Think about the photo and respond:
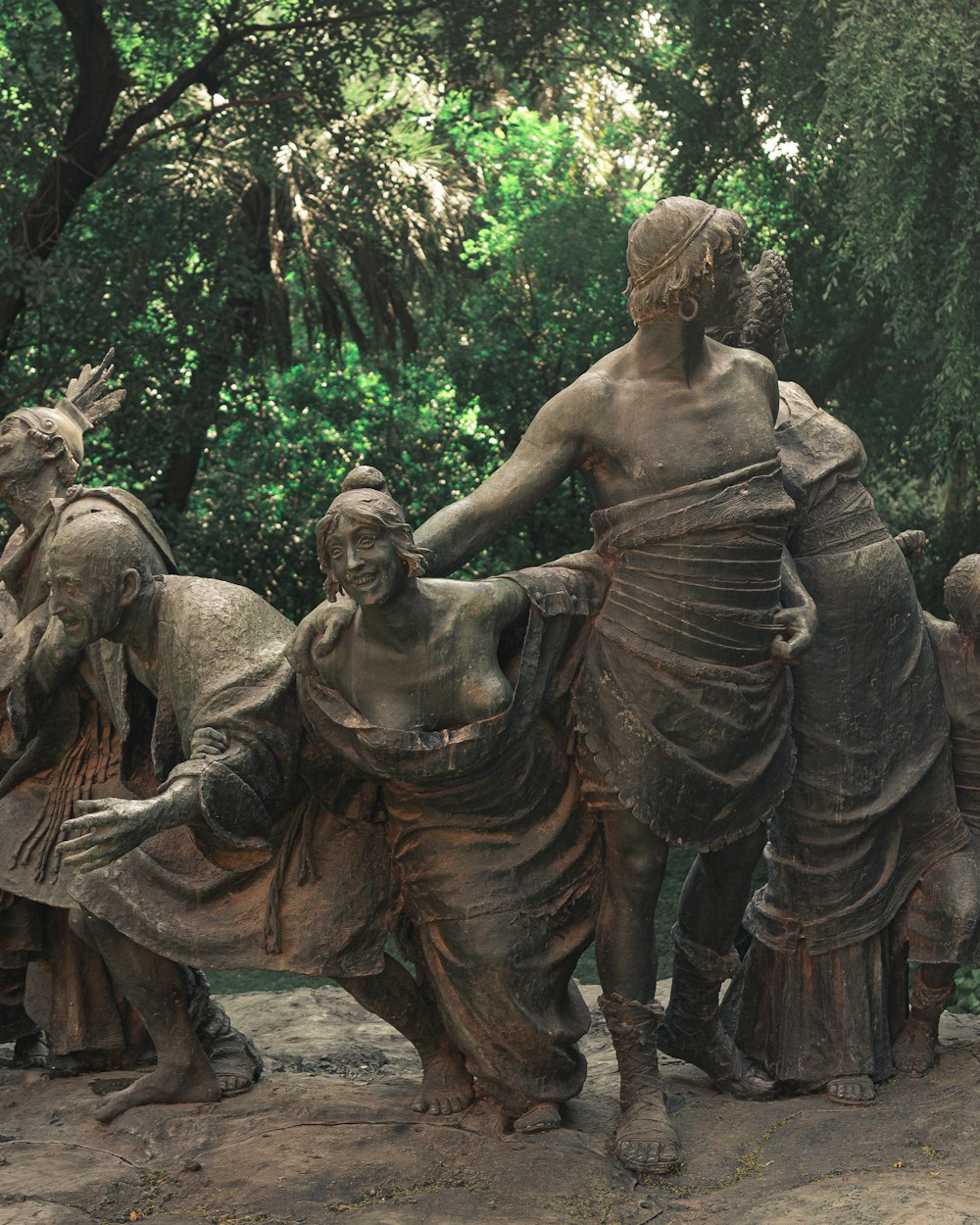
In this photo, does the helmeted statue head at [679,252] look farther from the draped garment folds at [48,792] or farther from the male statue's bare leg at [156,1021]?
the male statue's bare leg at [156,1021]

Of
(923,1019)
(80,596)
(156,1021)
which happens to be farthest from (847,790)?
(80,596)

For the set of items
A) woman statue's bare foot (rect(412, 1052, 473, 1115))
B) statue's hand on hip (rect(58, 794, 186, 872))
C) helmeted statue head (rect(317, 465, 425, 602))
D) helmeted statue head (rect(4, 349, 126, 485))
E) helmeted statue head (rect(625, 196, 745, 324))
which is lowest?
woman statue's bare foot (rect(412, 1052, 473, 1115))

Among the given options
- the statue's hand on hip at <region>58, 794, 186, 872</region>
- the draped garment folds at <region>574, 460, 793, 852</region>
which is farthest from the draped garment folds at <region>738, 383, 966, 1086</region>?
the statue's hand on hip at <region>58, 794, 186, 872</region>

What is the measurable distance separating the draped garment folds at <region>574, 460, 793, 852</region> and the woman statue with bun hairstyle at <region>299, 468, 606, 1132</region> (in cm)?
14

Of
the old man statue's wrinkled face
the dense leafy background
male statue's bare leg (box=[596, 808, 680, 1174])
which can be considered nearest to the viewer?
the old man statue's wrinkled face

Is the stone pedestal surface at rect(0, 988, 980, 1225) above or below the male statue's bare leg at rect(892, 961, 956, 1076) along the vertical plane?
below

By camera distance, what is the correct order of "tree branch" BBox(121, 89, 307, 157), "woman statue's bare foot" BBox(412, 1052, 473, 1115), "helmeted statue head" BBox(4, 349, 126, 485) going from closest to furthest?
1. "woman statue's bare foot" BBox(412, 1052, 473, 1115)
2. "helmeted statue head" BBox(4, 349, 126, 485)
3. "tree branch" BBox(121, 89, 307, 157)

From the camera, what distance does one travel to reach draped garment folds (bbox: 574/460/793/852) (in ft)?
16.5

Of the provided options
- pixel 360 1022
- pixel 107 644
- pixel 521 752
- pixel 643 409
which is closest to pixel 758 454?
pixel 643 409

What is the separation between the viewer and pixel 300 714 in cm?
517

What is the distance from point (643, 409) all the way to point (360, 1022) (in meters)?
3.10

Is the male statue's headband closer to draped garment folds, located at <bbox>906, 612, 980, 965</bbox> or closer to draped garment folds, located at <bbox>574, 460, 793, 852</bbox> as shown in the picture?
draped garment folds, located at <bbox>574, 460, 793, 852</bbox>

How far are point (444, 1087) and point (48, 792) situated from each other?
5.09 ft

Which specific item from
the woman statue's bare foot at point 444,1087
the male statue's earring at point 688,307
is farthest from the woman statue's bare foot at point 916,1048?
the male statue's earring at point 688,307
